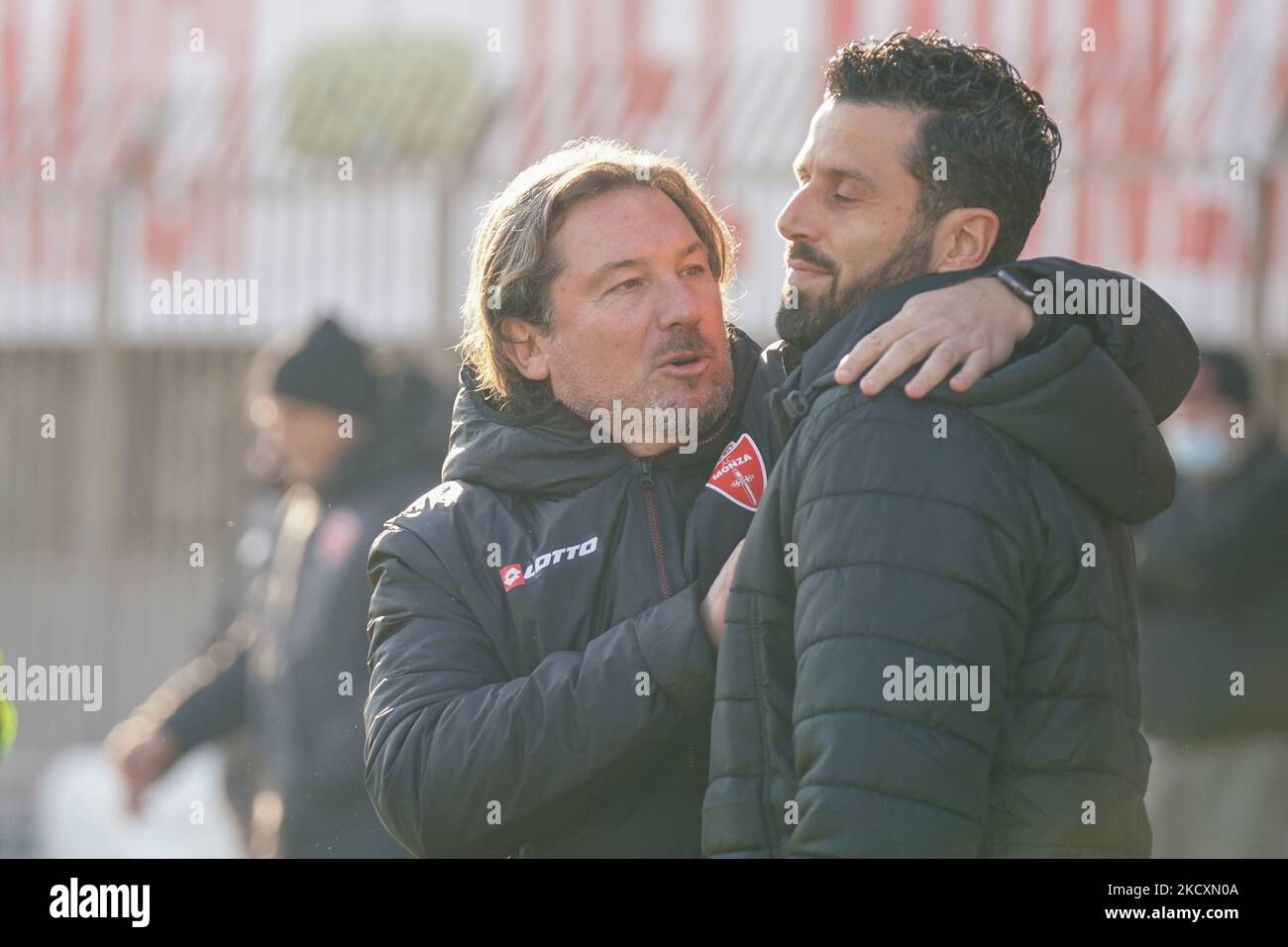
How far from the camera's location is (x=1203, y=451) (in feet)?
20.6

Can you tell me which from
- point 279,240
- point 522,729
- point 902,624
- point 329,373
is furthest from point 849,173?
point 279,240

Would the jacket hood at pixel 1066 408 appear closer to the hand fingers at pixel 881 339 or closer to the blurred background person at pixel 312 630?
the hand fingers at pixel 881 339

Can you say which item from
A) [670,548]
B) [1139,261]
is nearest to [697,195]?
[670,548]

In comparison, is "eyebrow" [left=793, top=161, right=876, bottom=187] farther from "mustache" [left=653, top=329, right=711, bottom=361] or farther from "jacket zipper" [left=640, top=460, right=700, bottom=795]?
"jacket zipper" [left=640, top=460, right=700, bottom=795]

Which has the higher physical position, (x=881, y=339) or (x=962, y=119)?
(x=962, y=119)

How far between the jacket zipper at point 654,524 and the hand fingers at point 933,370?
540 millimetres

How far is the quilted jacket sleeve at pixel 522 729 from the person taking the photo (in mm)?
2498

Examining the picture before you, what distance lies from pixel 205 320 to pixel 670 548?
647 centimetres

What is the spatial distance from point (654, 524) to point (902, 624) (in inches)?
24.6

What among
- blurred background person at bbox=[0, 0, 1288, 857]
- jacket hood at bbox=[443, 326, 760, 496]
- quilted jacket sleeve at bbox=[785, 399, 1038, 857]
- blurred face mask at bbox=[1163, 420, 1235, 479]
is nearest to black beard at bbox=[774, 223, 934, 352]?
jacket hood at bbox=[443, 326, 760, 496]

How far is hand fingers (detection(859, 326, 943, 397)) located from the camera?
2314 millimetres

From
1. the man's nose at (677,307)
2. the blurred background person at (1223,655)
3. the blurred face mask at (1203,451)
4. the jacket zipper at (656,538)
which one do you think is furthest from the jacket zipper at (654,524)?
the blurred face mask at (1203,451)

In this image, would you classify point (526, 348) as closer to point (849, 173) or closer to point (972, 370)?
point (849, 173)
